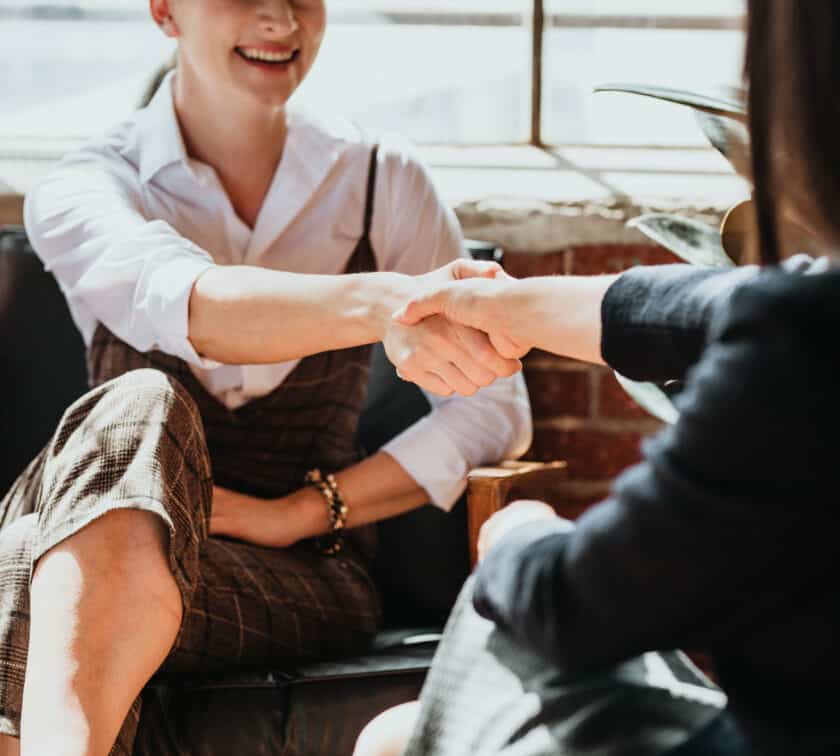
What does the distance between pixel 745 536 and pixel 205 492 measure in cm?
78

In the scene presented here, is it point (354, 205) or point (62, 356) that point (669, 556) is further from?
point (62, 356)

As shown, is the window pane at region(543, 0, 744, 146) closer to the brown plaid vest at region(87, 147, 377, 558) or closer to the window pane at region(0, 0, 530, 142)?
the window pane at region(0, 0, 530, 142)

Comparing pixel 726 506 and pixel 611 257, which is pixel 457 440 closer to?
pixel 611 257

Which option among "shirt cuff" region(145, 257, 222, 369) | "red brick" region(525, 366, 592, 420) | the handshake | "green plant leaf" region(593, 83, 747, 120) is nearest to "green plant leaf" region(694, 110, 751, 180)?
"green plant leaf" region(593, 83, 747, 120)

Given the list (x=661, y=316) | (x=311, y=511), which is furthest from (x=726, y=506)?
(x=311, y=511)

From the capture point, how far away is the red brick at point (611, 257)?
2109 mm

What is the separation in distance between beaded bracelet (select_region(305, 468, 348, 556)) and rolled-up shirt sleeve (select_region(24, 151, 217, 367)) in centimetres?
24

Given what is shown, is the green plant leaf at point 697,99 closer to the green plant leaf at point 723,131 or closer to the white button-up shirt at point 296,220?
the green plant leaf at point 723,131

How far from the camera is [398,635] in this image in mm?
A: 1721

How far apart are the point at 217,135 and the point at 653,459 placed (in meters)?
1.13

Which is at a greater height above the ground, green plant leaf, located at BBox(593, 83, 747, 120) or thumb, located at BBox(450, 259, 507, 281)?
green plant leaf, located at BBox(593, 83, 747, 120)

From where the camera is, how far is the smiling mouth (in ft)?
5.41

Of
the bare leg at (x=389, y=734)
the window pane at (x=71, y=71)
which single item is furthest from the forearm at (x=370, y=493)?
the window pane at (x=71, y=71)

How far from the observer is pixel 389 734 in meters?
1.04
